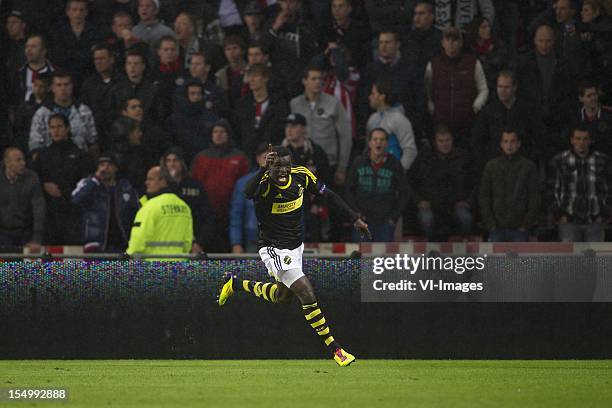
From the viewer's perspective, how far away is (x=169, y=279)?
13859 mm

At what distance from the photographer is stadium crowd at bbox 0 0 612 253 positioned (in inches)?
619

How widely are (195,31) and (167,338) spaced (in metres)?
6.21

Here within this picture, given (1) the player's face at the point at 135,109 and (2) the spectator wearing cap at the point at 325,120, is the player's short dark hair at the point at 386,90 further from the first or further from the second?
(1) the player's face at the point at 135,109

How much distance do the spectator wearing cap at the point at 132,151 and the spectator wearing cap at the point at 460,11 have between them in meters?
4.82

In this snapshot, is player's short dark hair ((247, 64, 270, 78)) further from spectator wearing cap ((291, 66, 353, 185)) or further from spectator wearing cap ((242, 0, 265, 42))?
spectator wearing cap ((242, 0, 265, 42))

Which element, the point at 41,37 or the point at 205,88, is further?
the point at 41,37

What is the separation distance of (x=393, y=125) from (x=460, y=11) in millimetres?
2681

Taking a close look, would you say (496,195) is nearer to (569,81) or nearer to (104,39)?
(569,81)

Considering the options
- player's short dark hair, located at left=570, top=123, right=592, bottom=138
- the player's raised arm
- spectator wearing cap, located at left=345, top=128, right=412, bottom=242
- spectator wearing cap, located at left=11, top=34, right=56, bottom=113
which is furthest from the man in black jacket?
spectator wearing cap, located at left=11, top=34, right=56, bottom=113

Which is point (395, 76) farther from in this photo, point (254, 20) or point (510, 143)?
point (254, 20)

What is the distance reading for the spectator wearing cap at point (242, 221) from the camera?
617 inches

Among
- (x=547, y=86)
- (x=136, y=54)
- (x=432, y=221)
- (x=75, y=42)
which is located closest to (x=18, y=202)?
(x=136, y=54)

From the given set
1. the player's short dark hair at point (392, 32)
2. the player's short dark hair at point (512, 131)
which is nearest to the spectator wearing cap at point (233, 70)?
the player's short dark hair at point (392, 32)

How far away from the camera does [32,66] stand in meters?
17.6
